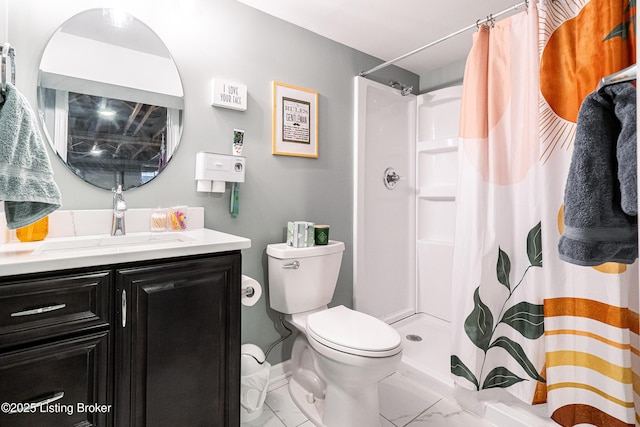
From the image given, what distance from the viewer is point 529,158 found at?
54.4 inches

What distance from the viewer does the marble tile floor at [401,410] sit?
4.96 feet

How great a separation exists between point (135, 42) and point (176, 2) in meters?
0.30

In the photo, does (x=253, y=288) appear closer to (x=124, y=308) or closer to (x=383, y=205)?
(x=124, y=308)

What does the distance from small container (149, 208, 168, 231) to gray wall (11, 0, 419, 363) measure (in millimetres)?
59

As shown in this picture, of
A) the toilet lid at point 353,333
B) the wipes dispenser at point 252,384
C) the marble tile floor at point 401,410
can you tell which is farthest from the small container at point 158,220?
the marble tile floor at point 401,410

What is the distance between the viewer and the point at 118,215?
51.6 inches

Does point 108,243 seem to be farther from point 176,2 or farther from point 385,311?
point 385,311

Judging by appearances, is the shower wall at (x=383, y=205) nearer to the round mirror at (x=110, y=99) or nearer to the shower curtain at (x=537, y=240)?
the shower curtain at (x=537, y=240)

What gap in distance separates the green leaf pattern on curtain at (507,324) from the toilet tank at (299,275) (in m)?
0.76

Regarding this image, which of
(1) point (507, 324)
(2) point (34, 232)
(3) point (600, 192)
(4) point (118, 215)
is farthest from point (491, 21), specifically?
(2) point (34, 232)

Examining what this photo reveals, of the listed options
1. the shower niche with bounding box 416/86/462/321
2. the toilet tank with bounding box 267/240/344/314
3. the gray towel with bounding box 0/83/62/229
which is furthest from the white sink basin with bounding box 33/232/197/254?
the shower niche with bounding box 416/86/462/321

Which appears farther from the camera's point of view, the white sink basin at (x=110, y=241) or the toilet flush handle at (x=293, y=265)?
the toilet flush handle at (x=293, y=265)

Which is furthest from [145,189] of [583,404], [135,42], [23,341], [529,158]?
[583,404]

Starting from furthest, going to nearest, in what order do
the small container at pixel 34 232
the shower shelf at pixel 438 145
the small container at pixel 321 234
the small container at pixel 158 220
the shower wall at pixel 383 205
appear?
1. the shower shelf at pixel 438 145
2. the shower wall at pixel 383 205
3. the small container at pixel 321 234
4. the small container at pixel 158 220
5. the small container at pixel 34 232
